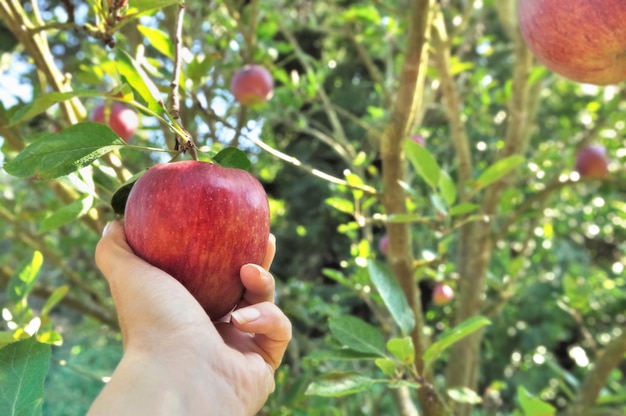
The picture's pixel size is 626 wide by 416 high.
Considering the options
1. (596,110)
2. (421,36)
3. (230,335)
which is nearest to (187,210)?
(230,335)

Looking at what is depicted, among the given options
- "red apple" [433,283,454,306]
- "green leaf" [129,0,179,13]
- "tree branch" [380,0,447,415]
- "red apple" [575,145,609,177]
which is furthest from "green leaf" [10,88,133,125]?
"red apple" [575,145,609,177]

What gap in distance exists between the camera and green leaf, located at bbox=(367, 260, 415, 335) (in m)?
1.10

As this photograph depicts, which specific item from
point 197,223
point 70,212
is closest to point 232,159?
point 197,223

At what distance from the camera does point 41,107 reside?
2.94 feet

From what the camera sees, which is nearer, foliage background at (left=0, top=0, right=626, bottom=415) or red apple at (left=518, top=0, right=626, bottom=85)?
red apple at (left=518, top=0, right=626, bottom=85)

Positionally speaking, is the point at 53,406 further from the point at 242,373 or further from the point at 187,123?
the point at 242,373

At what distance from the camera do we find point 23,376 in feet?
2.39

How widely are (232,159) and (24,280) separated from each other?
2.09 feet

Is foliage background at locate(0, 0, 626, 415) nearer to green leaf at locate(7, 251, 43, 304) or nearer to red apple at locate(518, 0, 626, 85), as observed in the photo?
green leaf at locate(7, 251, 43, 304)

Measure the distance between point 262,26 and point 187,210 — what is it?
1.45 metres

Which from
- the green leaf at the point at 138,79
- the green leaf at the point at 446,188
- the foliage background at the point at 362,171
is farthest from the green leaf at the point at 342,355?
the green leaf at the point at 138,79

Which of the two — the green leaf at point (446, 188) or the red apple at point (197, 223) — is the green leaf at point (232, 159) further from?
the green leaf at point (446, 188)

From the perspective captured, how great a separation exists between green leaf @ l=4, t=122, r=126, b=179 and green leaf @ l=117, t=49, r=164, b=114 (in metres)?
0.08

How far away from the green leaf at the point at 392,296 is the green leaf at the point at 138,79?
0.54 m
